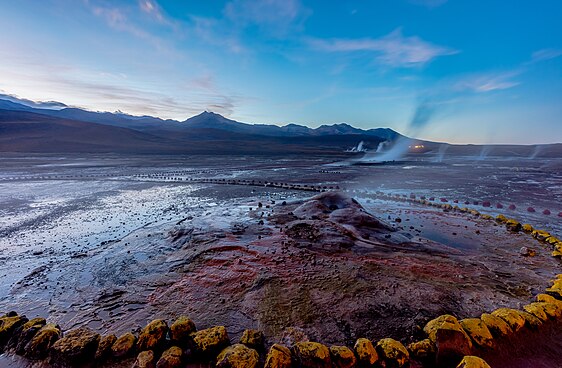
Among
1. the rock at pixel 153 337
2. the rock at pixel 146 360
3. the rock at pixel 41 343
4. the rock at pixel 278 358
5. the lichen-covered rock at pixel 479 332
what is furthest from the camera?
the lichen-covered rock at pixel 479 332

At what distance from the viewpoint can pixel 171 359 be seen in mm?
4098

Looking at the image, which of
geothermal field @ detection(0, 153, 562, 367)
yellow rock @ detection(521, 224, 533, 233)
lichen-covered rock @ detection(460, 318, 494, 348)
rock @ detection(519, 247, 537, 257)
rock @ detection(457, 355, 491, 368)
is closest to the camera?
rock @ detection(457, 355, 491, 368)

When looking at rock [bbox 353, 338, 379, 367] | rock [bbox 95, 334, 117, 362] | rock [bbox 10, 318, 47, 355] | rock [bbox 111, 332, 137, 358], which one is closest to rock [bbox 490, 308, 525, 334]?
rock [bbox 353, 338, 379, 367]

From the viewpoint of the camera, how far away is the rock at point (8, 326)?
461cm

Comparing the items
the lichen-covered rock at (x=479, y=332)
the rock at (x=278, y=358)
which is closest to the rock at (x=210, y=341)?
the rock at (x=278, y=358)

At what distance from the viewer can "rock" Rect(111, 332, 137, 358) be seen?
170 inches

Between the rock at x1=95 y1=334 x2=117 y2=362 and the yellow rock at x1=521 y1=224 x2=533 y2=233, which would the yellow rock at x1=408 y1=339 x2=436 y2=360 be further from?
the yellow rock at x1=521 y1=224 x2=533 y2=233

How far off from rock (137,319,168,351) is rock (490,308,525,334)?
19.7 feet

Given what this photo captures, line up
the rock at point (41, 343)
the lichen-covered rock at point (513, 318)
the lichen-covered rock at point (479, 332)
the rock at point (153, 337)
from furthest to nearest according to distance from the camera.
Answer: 1. the lichen-covered rock at point (513, 318)
2. the lichen-covered rock at point (479, 332)
3. the rock at point (153, 337)
4. the rock at point (41, 343)

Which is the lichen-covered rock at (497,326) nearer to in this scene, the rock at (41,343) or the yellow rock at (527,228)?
the rock at (41,343)

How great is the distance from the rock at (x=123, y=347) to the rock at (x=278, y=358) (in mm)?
2219

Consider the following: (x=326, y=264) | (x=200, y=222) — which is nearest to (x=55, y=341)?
(x=326, y=264)

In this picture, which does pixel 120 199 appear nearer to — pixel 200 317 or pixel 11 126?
pixel 200 317

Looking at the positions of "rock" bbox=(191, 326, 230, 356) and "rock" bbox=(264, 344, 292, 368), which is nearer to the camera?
"rock" bbox=(264, 344, 292, 368)
